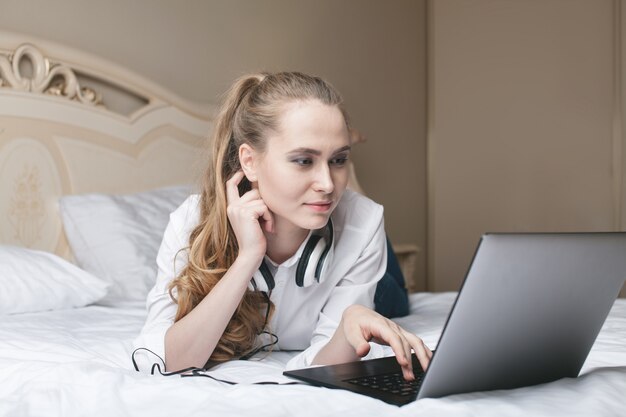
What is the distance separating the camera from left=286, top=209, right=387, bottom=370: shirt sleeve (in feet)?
5.19

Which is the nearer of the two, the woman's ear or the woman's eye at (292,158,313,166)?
the woman's eye at (292,158,313,166)

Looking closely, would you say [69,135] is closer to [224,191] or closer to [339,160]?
[224,191]

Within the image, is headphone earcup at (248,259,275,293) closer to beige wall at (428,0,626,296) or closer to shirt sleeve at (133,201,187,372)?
shirt sleeve at (133,201,187,372)

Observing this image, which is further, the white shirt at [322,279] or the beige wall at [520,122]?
the beige wall at [520,122]

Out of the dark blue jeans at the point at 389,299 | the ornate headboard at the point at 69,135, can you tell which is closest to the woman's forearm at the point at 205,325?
the dark blue jeans at the point at 389,299

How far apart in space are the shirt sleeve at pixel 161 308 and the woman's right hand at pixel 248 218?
0.14 meters

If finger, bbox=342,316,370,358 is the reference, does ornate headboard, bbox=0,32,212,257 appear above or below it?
above

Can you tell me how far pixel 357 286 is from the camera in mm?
1619

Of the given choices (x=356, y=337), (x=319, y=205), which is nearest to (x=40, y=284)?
(x=319, y=205)

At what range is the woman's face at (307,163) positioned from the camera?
1.41 m

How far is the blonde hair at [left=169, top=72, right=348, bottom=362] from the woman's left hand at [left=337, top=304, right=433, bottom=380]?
0.99ft

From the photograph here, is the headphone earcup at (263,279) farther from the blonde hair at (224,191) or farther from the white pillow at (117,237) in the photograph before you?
the white pillow at (117,237)

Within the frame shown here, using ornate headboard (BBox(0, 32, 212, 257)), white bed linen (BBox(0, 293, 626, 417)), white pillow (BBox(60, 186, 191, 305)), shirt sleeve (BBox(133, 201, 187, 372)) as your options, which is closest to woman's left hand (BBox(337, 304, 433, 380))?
white bed linen (BBox(0, 293, 626, 417))

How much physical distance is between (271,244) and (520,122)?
2990 mm
